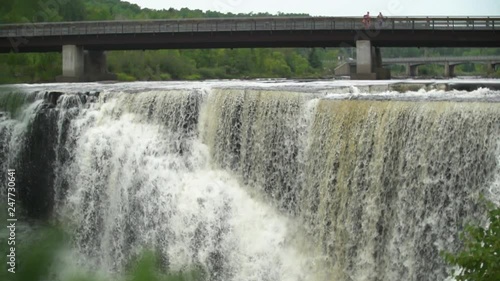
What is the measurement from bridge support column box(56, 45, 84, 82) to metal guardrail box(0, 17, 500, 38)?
1.12m

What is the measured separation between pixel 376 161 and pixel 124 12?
58.4 meters

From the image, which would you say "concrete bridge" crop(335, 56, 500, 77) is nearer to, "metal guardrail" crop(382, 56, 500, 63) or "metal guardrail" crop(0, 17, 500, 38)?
"metal guardrail" crop(382, 56, 500, 63)

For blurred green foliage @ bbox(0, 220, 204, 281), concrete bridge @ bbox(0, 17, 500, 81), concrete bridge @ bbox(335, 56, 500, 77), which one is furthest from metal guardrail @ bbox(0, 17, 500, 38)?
blurred green foliage @ bbox(0, 220, 204, 281)

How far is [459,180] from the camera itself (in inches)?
Result: 549

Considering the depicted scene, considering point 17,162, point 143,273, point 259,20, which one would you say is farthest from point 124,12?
point 143,273

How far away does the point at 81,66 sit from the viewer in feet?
146

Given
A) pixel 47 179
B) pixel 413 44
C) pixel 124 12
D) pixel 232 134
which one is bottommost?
pixel 47 179

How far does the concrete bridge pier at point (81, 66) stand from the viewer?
43.4 m

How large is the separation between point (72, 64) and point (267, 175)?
2824 cm

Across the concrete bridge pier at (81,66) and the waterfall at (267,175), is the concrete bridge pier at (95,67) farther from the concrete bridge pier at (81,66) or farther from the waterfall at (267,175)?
the waterfall at (267,175)

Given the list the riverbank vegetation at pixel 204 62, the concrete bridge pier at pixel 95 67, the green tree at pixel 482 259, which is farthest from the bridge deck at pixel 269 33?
the green tree at pixel 482 259

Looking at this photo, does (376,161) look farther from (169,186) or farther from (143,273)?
(143,273)

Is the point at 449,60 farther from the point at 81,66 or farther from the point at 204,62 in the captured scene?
the point at 81,66

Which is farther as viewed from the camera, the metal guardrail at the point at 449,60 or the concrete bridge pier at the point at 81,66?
the metal guardrail at the point at 449,60
